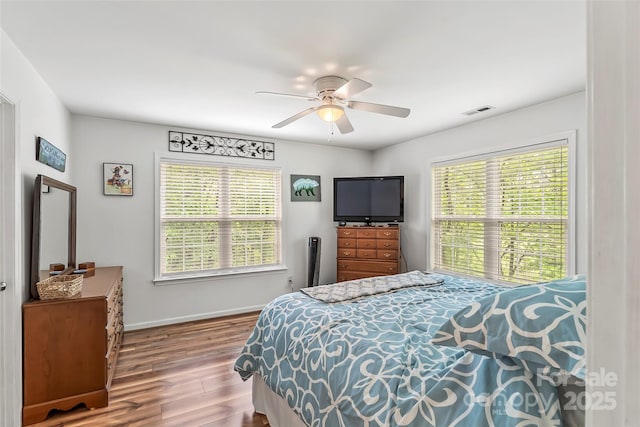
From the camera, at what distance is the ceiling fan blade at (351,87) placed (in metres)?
2.09

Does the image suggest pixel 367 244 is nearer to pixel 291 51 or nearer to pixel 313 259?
pixel 313 259

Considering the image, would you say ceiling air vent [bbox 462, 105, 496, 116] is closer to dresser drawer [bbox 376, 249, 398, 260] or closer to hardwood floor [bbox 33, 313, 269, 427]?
dresser drawer [bbox 376, 249, 398, 260]

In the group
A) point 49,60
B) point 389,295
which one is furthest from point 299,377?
point 49,60

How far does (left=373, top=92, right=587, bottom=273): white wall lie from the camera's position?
2916 mm

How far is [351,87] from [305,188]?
276 cm

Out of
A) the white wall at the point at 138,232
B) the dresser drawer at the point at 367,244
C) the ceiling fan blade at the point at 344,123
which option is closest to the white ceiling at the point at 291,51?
the ceiling fan blade at the point at 344,123

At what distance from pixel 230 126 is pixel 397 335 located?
10.6ft

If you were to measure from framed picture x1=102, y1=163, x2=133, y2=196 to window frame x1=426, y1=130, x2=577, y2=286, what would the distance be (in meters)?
3.79

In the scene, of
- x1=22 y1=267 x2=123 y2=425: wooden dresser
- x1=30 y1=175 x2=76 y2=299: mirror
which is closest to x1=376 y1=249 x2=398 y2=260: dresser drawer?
x1=22 y1=267 x2=123 y2=425: wooden dresser

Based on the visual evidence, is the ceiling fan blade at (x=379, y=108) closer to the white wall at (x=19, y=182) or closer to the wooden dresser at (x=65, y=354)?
the white wall at (x=19, y=182)

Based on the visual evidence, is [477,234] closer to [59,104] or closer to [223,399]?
[223,399]

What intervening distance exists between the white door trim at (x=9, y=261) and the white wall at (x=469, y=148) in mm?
4174

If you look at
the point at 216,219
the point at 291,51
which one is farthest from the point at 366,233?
the point at 291,51

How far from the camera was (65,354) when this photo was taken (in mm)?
2232
